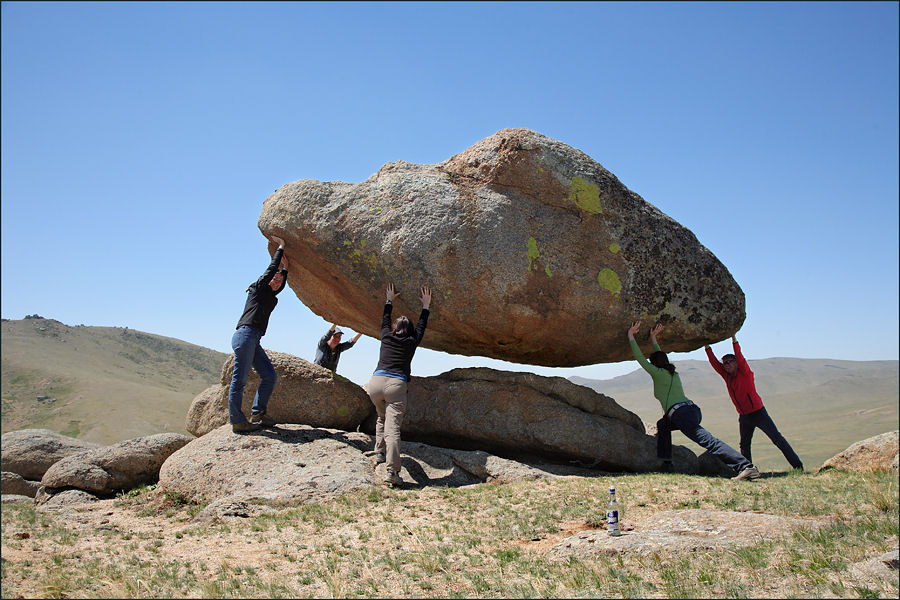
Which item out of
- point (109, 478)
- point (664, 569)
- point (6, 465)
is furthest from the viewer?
point (6, 465)

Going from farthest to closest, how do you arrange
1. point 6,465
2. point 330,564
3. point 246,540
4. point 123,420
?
point 123,420 → point 6,465 → point 246,540 → point 330,564

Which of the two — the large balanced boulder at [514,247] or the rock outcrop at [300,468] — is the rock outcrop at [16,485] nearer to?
the rock outcrop at [300,468]

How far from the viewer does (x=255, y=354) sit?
1146 centimetres

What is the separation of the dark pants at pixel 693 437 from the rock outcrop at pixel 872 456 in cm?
188

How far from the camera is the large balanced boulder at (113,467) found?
11.1m

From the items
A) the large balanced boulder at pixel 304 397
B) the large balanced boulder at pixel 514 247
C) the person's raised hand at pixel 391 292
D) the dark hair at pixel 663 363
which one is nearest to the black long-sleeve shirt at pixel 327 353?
the large balanced boulder at pixel 304 397

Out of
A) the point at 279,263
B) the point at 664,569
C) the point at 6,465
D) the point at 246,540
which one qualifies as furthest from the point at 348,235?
the point at 6,465

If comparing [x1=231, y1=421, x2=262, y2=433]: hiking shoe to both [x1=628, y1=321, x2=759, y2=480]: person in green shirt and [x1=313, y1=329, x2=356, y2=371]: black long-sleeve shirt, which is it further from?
[x1=628, y1=321, x2=759, y2=480]: person in green shirt

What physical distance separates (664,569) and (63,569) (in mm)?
5798

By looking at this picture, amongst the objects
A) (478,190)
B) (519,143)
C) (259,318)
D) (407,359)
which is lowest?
(407,359)

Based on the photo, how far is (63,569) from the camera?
5.93m

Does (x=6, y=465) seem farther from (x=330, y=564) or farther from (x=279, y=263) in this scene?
(x=330, y=564)

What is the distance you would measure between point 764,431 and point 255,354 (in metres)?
10.3

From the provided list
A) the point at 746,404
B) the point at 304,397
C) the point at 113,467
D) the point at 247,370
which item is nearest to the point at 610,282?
the point at 746,404
